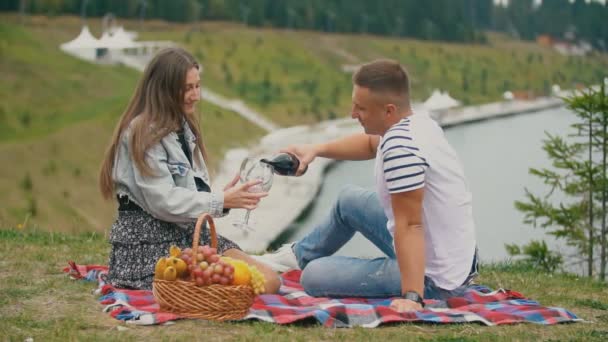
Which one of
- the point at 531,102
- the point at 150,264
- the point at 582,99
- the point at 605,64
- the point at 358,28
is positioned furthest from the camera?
the point at 605,64

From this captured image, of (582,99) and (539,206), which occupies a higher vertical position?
(582,99)

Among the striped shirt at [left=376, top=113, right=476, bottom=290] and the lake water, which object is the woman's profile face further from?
the lake water

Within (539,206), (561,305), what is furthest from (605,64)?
(561,305)

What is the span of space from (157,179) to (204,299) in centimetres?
75

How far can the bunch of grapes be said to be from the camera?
4.41 meters

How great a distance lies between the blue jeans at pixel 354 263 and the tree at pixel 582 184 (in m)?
8.56

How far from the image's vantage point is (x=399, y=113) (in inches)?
186

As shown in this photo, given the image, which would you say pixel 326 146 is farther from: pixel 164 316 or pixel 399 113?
pixel 164 316

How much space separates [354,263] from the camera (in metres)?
5.00

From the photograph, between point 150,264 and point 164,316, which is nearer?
point 164,316

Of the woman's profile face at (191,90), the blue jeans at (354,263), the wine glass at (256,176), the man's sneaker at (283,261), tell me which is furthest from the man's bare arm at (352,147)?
the woman's profile face at (191,90)

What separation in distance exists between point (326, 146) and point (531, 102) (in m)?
75.1

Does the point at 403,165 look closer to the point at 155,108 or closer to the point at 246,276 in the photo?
the point at 246,276

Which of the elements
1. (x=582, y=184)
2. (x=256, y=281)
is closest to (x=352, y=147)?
(x=256, y=281)
